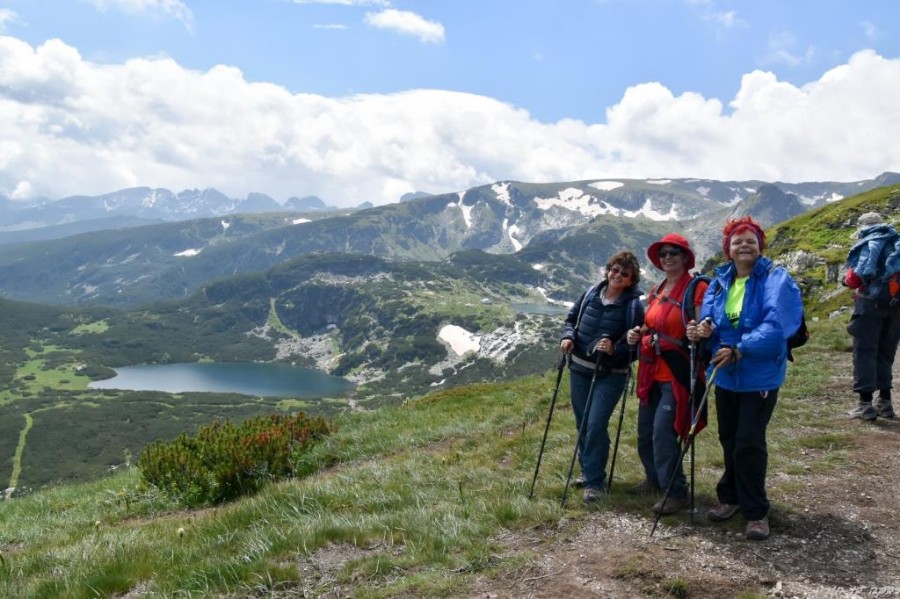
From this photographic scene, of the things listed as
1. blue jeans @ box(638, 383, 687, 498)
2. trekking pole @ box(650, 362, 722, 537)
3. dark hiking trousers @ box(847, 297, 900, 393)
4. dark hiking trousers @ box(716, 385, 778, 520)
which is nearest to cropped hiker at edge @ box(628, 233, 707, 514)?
blue jeans @ box(638, 383, 687, 498)

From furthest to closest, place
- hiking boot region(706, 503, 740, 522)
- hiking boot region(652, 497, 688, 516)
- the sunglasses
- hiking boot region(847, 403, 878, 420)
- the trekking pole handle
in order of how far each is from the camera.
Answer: hiking boot region(847, 403, 878, 420) < the sunglasses < the trekking pole handle < hiking boot region(652, 497, 688, 516) < hiking boot region(706, 503, 740, 522)

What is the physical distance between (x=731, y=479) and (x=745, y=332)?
5.77ft

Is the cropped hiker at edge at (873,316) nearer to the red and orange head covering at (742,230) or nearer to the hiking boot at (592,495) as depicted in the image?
the red and orange head covering at (742,230)

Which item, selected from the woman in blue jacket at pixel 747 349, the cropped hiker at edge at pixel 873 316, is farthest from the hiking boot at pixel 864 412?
the woman in blue jacket at pixel 747 349

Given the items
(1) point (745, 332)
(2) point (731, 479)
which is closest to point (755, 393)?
(1) point (745, 332)

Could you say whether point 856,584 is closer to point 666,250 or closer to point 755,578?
point 755,578

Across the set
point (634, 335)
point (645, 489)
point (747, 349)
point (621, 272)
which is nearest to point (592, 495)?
point (645, 489)

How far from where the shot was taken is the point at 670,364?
6.59 metres

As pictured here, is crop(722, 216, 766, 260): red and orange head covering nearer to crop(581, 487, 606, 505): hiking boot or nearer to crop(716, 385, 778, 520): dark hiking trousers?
crop(716, 385, 778, 520): dark hiking trousers

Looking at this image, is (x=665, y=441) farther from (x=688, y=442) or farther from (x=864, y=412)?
(x=864, y=412)

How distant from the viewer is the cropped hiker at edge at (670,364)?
6523mm

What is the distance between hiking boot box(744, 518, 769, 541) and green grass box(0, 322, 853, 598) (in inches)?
49.4

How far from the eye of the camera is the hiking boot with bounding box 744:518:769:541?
18.6 feet

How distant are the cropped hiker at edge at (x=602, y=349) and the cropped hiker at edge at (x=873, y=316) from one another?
5.66m
